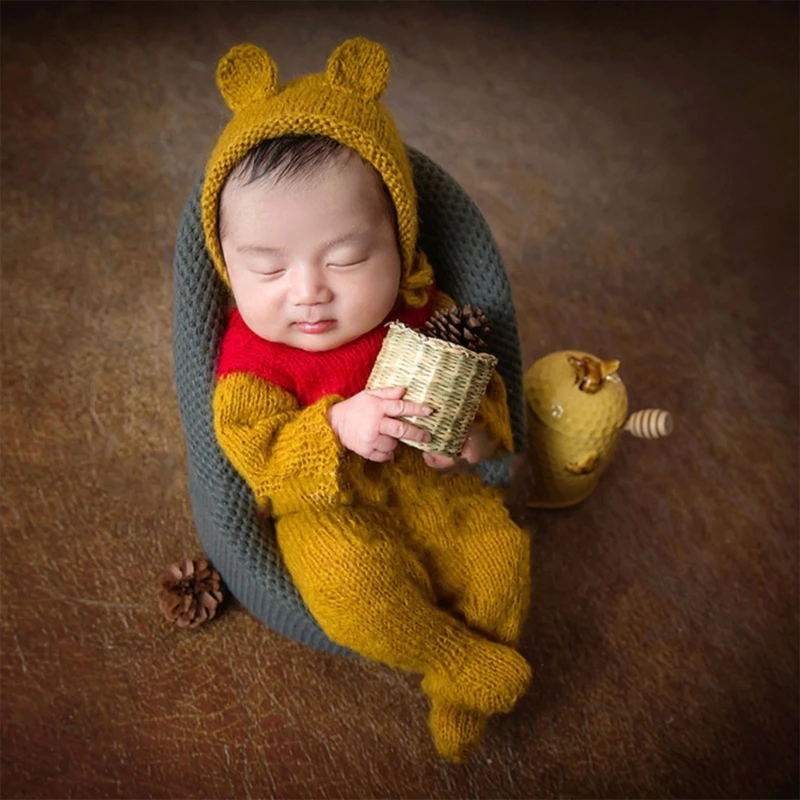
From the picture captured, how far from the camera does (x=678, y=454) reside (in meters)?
1.33

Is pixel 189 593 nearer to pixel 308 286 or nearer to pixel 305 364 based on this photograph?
pixel 305 364

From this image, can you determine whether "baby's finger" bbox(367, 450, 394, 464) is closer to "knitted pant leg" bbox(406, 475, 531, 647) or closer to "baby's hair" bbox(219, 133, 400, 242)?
"knitted pant leg" bbox(406, 475, 531, 647)

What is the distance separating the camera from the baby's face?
80 cm

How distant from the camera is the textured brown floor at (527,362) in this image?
1.06m

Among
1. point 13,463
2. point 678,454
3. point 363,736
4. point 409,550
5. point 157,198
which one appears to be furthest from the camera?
point 157,198

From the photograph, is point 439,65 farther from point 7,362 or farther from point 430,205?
point 7,362

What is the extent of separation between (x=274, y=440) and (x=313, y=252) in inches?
8.3

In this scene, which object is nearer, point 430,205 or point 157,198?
point 430,205

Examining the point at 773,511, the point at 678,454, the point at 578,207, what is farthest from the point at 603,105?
the point at 773,511

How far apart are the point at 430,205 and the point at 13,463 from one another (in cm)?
77

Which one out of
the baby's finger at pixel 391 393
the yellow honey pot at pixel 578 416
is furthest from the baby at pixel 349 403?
A: the yellow honey pot at pixel 578 416

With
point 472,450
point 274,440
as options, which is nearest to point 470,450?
point 472,450

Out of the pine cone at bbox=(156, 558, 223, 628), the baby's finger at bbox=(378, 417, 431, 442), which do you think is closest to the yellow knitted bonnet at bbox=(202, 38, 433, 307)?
the baby's finger at bbox=(378, 417, 431, 442)

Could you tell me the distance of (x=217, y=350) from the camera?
0.96 metres
